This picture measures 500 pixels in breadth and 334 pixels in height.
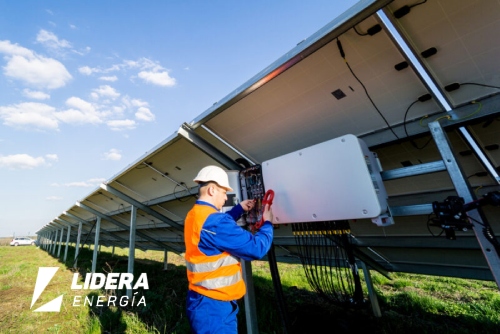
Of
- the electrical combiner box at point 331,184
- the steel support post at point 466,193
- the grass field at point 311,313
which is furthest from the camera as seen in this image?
the grass field at point 311,313

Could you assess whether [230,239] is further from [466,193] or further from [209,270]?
[466,193]

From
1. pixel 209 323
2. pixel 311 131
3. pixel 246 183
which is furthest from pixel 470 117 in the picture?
pixel 209 323

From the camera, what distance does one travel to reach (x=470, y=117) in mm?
1342

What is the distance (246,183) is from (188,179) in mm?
1501

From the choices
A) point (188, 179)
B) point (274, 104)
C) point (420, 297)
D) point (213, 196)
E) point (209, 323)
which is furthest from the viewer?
point (420, 297)

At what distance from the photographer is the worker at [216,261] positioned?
4.81ft

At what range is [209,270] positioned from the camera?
1.52 m

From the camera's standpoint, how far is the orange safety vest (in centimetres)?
151

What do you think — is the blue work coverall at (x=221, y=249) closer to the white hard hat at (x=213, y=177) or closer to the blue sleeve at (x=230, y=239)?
the blue sleeve at (x=230, y=239)

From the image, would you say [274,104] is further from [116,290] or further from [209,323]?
[116,290]

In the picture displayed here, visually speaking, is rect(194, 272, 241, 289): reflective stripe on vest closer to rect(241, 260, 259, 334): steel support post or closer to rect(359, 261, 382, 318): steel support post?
rect(241, 260, 259, 334): steel support post

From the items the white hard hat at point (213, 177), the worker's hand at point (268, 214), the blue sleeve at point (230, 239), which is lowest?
the blue sleeve at point (230, 239)

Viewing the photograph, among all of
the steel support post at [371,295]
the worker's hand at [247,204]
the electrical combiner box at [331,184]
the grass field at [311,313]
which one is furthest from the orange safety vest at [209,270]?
the steel support post at [371,295]

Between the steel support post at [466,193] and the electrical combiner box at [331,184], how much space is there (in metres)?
0.33
